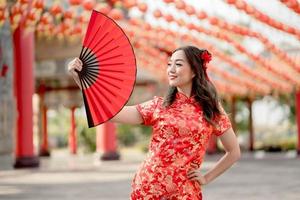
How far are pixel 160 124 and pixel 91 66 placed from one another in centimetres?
37

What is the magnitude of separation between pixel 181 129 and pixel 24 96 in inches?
506

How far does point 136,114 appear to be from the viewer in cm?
240

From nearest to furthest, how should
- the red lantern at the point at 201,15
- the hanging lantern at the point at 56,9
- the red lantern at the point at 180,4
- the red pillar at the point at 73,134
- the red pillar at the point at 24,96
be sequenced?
the hanging lantern at the point at 56,9
the red lantern at the point at 180,4
the red lantern at the point at 201,15
the red pillar at the point at 24,96
the red pillar at the point at 73,134

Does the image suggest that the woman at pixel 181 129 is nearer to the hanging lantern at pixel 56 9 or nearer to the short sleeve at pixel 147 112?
the short sleeve at pixel 147 112

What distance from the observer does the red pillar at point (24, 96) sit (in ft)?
48.3

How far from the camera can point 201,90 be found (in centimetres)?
241

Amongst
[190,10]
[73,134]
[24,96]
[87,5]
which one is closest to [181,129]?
[87,5]

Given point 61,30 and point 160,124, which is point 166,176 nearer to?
point 160,124

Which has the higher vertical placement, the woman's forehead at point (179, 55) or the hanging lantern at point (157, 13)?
the hanging lantern at point (157, 13)

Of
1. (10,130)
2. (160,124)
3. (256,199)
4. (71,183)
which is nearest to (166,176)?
(160,124)

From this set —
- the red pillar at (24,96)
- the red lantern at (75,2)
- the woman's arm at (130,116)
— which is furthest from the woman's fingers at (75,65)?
the red pillar at (24,96)

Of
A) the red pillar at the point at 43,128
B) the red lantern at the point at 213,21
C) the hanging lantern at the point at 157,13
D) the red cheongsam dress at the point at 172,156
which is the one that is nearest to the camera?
the red cheongsam dress at the point at 172,156

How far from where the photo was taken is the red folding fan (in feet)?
7.82

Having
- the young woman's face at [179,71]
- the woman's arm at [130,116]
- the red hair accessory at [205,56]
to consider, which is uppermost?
the red hair accessory at [205,56]
